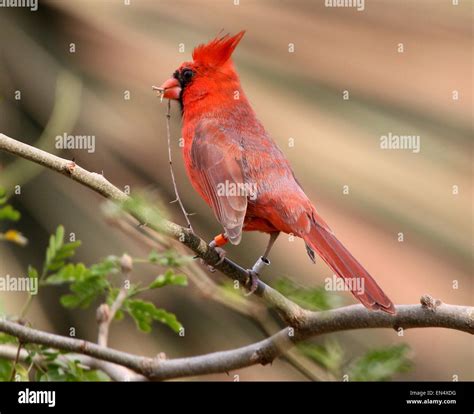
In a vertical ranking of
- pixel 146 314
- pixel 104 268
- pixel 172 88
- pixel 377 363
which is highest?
pixel 172 88

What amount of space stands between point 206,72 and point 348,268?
34.7 inches

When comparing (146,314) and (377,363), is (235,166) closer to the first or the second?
(146,314)

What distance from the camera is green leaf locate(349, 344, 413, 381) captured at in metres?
1.86

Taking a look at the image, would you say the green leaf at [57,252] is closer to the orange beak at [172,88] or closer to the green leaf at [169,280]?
the green leaf at [169,280]

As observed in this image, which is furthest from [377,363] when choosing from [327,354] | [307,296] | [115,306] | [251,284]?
[115,306]

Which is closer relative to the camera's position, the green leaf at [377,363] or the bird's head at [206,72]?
the green leaf at [377,363]

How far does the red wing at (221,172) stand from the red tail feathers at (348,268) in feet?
0.76

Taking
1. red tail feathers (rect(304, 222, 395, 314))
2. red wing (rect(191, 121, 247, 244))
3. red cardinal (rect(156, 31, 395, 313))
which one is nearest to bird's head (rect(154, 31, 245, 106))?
red cardinal (rect(156, 31, 395, 313))

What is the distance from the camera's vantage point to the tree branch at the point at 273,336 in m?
1.56

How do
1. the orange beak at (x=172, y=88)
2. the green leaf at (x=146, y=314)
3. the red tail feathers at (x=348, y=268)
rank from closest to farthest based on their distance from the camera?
1. the red tail feathers at (x=348, y=268)
2. the green leaf at (x=146, y=314)
3. the orange beak at (x=172, y=88)

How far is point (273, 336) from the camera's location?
1783 mm

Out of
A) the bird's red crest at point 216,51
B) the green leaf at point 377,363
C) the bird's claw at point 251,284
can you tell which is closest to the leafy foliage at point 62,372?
the bird's claw at point 251,284

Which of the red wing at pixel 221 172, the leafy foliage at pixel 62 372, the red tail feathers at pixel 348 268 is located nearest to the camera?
the red tail feathers at pixel 348 268

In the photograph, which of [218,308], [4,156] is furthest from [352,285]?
[4,156]
